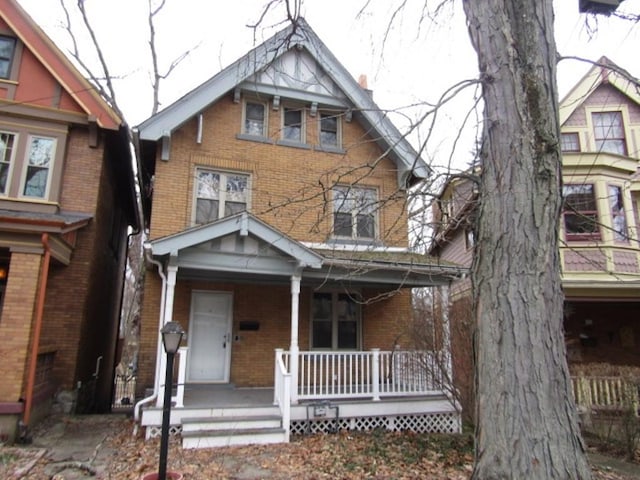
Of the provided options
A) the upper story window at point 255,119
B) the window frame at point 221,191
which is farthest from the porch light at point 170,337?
the upper story window at point 255,119

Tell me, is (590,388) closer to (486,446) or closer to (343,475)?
(343,475)

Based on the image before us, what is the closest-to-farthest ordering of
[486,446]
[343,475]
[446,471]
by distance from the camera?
[486,446], [343,475], [446,471]

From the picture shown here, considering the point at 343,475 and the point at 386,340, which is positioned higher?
the point at 386,340

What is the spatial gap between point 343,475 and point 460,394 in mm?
Answer: 2869

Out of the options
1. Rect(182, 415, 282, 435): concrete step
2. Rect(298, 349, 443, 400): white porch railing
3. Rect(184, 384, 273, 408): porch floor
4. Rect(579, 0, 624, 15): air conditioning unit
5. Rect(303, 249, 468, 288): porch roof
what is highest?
Rect(579, 0, 624, 15): air conditioning unit

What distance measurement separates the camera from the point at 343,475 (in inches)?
235

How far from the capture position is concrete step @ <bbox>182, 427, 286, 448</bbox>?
703cm

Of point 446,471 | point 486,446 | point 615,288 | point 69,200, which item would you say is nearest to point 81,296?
point 69,200

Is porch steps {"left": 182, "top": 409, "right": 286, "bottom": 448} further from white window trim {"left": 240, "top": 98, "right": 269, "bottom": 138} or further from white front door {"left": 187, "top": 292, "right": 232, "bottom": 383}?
white window trim {"left": 240, "top": 98, "right": 269, "bottom": 138}

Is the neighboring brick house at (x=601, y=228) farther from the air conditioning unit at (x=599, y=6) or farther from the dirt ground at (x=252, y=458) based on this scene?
the air conditioning unit at (x=599, y=6)

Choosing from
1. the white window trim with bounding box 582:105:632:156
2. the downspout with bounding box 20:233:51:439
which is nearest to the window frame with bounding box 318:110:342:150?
the downspout with bounding box 20:233:51:439

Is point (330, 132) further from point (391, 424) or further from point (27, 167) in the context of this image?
point (391, 424)

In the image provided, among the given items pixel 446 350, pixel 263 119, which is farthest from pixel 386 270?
pixel 263 119

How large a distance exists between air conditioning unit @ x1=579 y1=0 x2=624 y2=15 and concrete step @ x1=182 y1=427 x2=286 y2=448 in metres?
6.98
